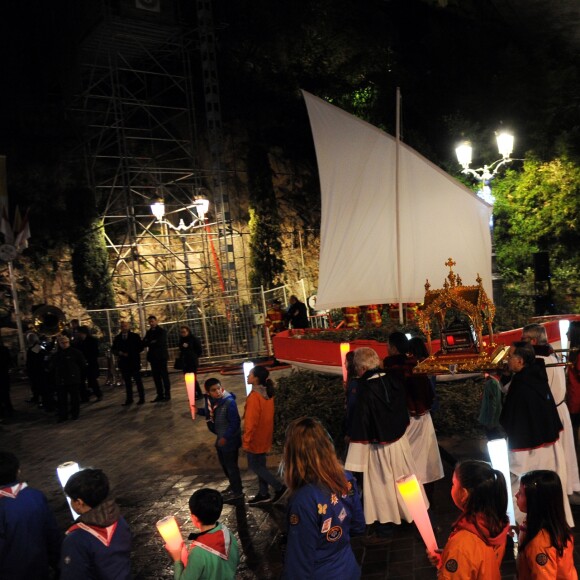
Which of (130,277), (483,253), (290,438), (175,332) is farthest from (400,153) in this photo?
(130,277)

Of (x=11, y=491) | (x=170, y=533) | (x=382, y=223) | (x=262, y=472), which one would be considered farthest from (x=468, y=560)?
(x=382, y=223)

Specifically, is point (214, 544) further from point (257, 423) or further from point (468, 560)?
point (257, 423)

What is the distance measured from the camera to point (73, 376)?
12.4m

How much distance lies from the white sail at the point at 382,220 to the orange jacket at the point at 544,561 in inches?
337

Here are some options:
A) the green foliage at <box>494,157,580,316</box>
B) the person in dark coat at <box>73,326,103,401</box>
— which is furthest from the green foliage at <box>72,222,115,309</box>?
the green foliage at <box>494,157,580,316</box>

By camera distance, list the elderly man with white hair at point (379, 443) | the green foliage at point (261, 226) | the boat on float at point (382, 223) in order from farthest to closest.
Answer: the green foliage at point (261, 226), the boat on float at point (382, 223), the elderly man with white hair at point (379, 443)

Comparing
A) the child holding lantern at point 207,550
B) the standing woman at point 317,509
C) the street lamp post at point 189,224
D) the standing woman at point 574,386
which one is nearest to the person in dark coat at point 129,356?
the street lamp post at point 189,224

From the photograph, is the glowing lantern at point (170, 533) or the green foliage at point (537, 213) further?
the green foliage at point (537, 213)

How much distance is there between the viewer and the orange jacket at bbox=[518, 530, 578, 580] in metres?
3.12

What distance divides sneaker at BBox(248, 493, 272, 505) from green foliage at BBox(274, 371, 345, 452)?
61.5 inches

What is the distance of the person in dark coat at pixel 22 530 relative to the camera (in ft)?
12.8

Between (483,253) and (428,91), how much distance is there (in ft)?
48.7

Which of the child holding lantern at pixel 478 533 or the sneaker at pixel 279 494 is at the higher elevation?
the child holding lantern at pixel 478 533

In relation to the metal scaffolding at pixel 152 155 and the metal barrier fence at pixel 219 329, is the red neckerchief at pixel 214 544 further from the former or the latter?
the metal scaffolding at pixel 152 155
